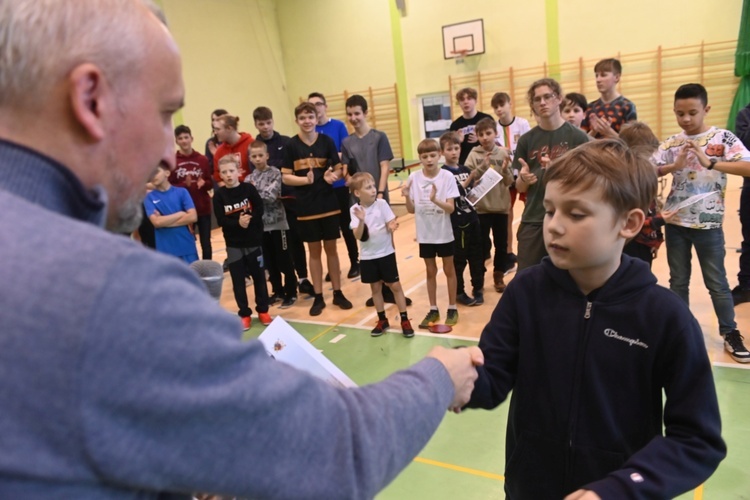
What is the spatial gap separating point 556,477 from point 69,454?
4.26ft

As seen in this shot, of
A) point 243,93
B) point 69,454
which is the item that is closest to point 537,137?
point 69,454

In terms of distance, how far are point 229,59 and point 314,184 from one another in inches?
416

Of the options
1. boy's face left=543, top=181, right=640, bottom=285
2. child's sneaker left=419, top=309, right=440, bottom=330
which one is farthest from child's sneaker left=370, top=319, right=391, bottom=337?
boy's face left=543, top=181, right=640, bottom=285

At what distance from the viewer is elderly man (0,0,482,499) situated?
60cm

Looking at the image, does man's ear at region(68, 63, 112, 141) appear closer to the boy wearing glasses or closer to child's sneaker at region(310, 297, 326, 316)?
the boy wearing glasses

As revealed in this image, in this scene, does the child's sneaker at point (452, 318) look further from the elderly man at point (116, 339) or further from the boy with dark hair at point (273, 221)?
the elderly man at point (116, 339)

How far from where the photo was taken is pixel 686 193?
3705 mm

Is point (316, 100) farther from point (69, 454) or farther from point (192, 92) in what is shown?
point (192, 92)

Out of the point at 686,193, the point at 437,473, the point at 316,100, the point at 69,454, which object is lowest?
the point at 437,473

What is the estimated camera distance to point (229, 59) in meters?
14.6

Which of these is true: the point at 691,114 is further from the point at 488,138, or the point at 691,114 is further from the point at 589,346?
the point at 589,346

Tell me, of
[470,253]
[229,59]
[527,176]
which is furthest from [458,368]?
[229,59]

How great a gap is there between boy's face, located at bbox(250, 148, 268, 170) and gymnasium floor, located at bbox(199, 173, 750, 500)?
155 centimetres

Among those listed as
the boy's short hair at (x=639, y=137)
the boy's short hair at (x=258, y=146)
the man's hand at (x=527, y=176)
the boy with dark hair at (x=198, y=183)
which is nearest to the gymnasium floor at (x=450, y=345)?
the boy with dark hair at (x=198, y=183)
